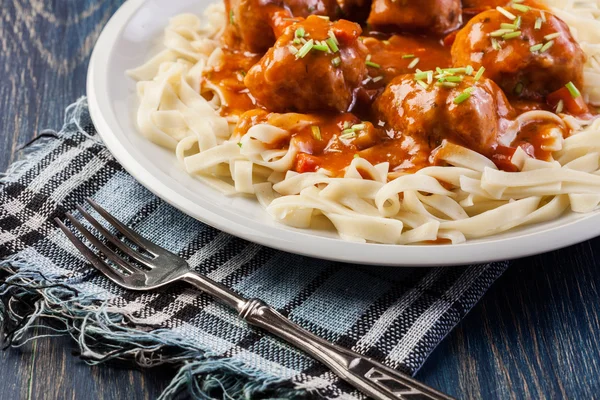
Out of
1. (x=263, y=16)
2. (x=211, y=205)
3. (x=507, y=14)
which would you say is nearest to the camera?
(x=211, y=205)

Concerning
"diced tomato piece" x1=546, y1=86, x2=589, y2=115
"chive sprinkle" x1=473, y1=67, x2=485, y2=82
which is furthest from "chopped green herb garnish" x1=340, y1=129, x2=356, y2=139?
"diced tomato piece" x1=546, y1=86, x2=589, y2=115

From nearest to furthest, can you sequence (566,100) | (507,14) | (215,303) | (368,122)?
(215,303) < (368,122) < (507,14) < (566,100)

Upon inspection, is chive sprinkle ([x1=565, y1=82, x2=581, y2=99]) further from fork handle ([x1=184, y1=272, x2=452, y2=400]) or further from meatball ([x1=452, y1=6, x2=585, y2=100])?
fork handle ([x1=184, y1=272, x2=452, y2=400])

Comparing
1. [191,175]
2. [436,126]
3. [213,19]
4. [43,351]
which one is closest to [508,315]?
[436,126]

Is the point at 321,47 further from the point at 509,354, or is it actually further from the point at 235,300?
the point at 509,354

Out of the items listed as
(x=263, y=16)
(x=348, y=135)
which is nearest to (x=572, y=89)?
(x=348, y=135)

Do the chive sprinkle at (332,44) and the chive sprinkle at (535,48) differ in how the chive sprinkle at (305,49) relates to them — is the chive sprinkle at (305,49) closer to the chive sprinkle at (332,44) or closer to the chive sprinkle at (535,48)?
the chive sprinkle at (332,44)
